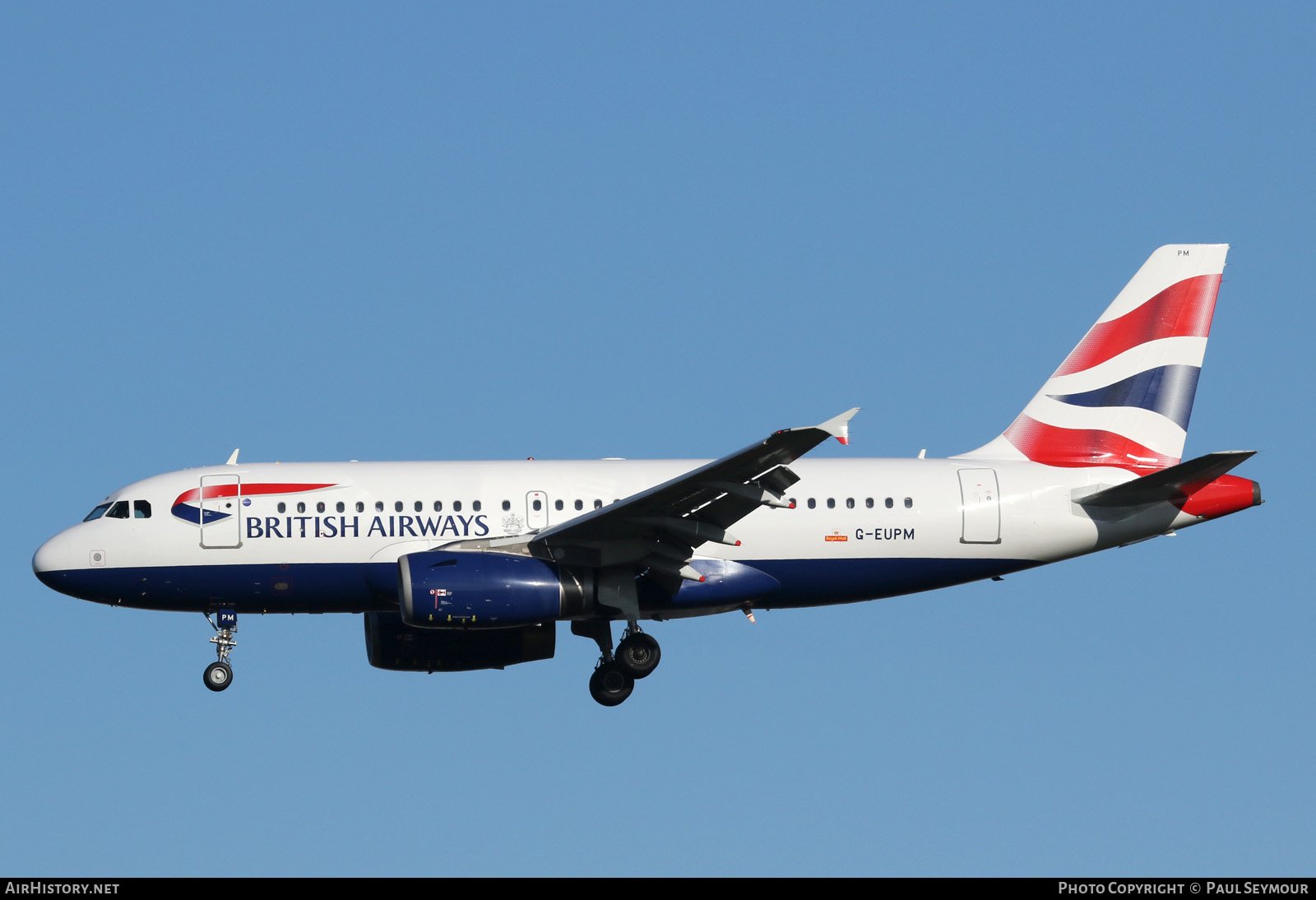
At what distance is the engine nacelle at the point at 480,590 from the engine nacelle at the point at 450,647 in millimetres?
3721

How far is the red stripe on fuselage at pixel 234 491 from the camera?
32.3 metres

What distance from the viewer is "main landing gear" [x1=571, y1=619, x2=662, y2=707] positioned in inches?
1276

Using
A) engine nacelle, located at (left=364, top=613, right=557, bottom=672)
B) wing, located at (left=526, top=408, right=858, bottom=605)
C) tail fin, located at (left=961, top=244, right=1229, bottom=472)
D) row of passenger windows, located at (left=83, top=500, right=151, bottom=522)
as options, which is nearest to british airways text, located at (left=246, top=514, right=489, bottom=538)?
wing, located at (left=526, top=408, right=858, bottom=605)

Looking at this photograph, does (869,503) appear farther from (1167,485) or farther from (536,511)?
(536,511)

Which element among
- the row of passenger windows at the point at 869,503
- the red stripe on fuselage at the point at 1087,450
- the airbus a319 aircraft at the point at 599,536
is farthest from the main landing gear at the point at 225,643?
the red stripe on fuselage at the point at 1087,450

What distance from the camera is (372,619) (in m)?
34.6

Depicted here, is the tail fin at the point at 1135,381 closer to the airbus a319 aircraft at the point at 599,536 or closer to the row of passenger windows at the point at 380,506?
the airbus a319 aircraft at the point at 599,536

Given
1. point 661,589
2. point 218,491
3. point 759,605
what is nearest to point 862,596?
point 759,605

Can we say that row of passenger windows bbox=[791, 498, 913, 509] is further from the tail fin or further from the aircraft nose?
the aircraft nose

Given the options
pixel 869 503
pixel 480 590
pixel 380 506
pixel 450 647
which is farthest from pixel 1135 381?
pixel 380 506

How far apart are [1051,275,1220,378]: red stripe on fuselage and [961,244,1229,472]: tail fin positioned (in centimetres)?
2

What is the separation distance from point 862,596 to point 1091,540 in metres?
4.29

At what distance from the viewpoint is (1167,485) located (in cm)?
3209

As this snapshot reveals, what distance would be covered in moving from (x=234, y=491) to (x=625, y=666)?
7666 mm
